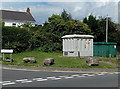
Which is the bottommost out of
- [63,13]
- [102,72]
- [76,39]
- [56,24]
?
[102,72]

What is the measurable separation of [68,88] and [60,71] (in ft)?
24.0

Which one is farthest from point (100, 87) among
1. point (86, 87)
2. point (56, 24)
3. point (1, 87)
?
point (56, 24)

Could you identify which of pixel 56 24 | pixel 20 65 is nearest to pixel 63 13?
pixel 56 24

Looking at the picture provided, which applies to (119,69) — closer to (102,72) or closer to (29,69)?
(102,72)

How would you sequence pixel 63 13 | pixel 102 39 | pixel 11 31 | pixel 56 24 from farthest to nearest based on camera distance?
pixel 63 13
pixel 102 39
pixel 56 24
pixel 11 31

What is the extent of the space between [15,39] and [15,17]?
3887cm

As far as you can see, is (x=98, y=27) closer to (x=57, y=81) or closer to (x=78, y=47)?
(x=78, y=47)

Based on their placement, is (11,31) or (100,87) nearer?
(100,87)

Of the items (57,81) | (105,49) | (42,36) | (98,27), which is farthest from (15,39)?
(57,81)

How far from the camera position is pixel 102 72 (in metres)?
17.5

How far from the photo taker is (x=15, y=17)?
2611 inches

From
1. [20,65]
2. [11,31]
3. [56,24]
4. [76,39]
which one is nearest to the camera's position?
[20,65]

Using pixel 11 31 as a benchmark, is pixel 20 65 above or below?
below

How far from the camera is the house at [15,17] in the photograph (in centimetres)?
6381
